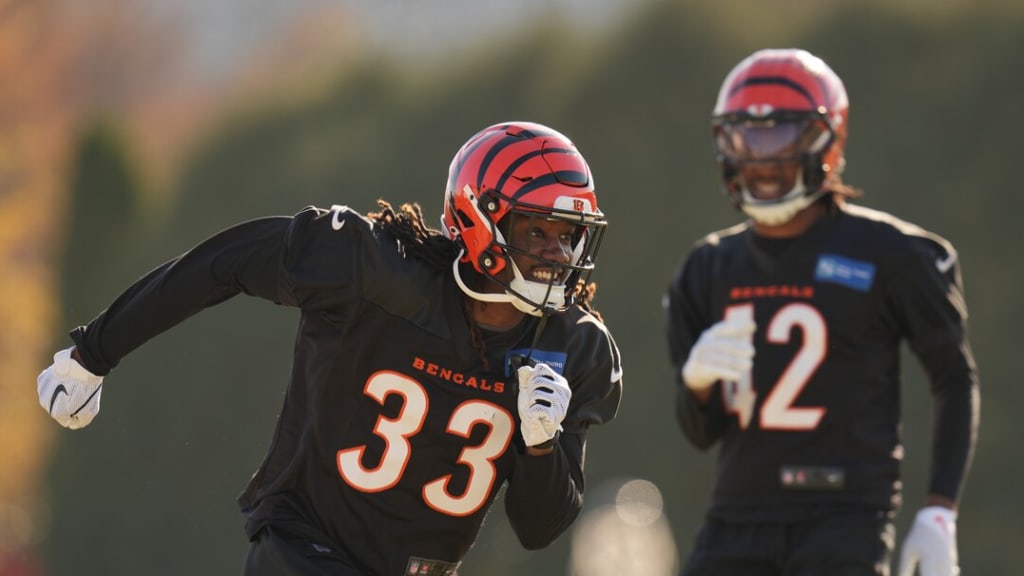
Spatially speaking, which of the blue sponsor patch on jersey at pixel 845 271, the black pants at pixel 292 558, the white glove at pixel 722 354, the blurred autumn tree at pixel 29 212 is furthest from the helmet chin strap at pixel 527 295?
the blurred autumn tree at pixel 29 212

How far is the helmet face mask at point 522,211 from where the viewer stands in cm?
398

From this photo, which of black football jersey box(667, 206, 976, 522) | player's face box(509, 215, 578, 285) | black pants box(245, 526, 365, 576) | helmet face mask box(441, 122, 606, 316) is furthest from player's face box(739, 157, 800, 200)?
black pants box(245, 526, 365, 576)

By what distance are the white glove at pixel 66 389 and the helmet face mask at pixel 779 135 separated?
216 cm

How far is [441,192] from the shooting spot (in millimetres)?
12125

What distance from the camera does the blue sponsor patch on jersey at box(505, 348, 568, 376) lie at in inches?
155

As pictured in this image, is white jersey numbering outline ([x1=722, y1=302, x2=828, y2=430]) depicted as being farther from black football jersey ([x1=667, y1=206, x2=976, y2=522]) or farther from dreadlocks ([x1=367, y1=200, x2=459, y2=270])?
dreadlocks ([x1=367, y1=200, x2=459, y2=270])

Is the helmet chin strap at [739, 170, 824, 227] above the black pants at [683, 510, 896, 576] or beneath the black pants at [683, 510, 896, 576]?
above

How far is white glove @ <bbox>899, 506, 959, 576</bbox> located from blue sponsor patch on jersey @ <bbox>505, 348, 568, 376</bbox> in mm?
1400

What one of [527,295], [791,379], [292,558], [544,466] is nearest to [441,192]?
[791,379]

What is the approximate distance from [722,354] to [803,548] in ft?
2.12

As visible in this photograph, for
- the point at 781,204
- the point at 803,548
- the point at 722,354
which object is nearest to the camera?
the point at 803,548

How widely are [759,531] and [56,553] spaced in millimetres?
10194

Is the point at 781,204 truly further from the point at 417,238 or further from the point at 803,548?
the point at 417,238

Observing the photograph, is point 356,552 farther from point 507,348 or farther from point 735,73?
point 735,73
